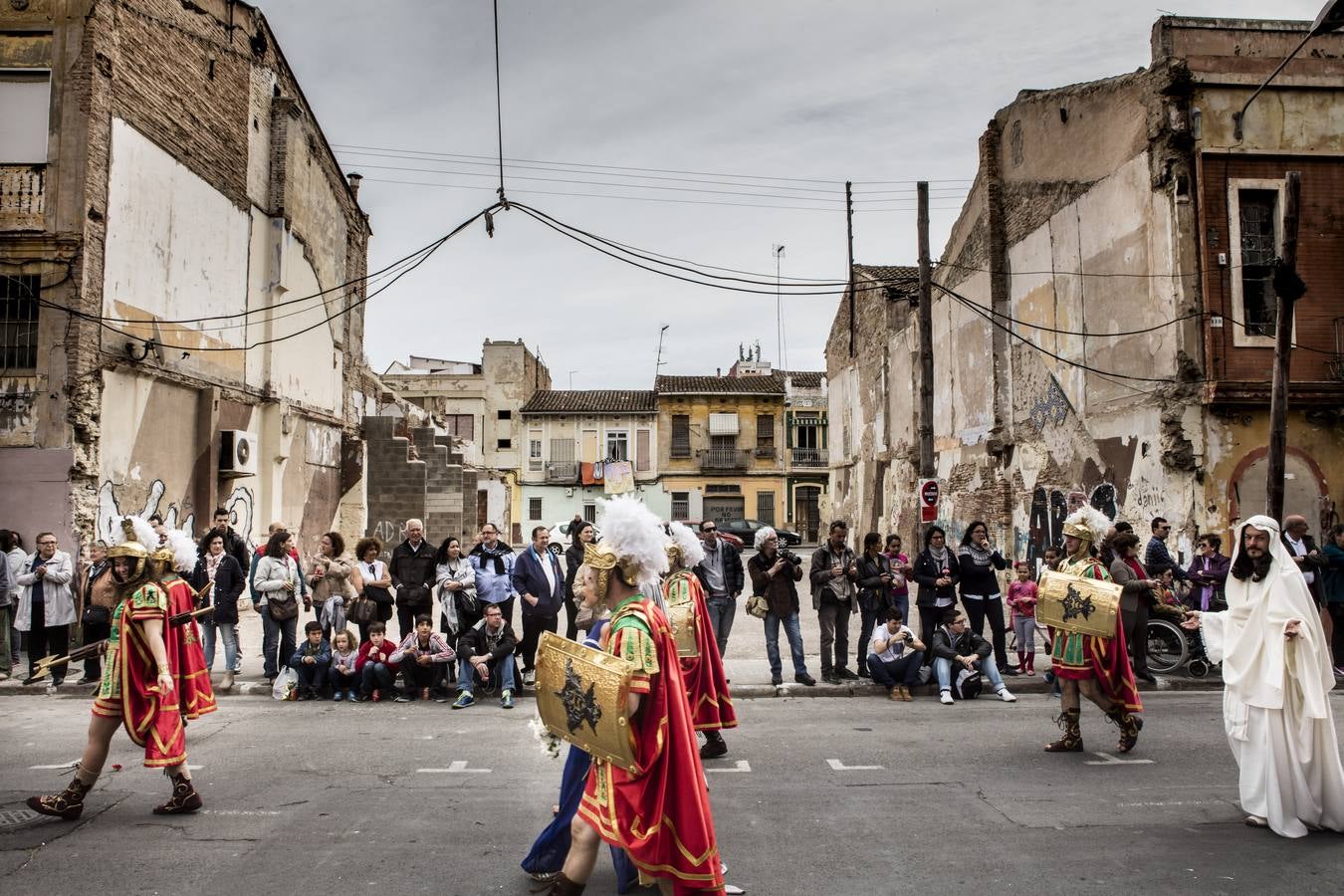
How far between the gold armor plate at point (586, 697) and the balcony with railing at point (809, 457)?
45445 millimetres

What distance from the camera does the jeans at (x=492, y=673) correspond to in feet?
31.4

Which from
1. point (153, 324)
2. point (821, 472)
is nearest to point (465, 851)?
point (153, 324)

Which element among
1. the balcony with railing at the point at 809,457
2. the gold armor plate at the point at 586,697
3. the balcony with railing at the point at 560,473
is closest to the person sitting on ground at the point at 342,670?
the gold armor plate at the point at 586,697

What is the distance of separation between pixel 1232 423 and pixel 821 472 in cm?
3518

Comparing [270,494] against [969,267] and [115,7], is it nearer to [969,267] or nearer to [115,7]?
[115,7]

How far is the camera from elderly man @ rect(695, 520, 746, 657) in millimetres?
10344

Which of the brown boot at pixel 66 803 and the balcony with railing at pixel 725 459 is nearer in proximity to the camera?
the brown boot at pixel 66 803

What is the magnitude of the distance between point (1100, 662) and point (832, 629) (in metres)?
3.84

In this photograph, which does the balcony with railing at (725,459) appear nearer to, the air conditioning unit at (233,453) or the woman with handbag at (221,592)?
Result: the air conditioning unit at (233,453)

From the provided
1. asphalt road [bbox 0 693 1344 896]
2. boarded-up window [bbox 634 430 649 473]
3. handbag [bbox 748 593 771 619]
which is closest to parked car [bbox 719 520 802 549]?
boarded-up window [bbox 634 430 649 473]

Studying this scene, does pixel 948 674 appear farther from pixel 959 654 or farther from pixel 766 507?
→ pixel 766 507

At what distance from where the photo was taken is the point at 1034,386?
726 inches

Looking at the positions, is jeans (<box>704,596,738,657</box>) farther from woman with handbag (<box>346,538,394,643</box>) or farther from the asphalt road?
woman with handbag (<box>346,538,394,643</box>)

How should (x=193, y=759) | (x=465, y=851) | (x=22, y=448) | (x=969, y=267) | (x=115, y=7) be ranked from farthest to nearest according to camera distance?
(x=969, y=267)
(x=115, y=7)
(x=22, y=448)
(x=193, y=759)
(x=465, y=851)
